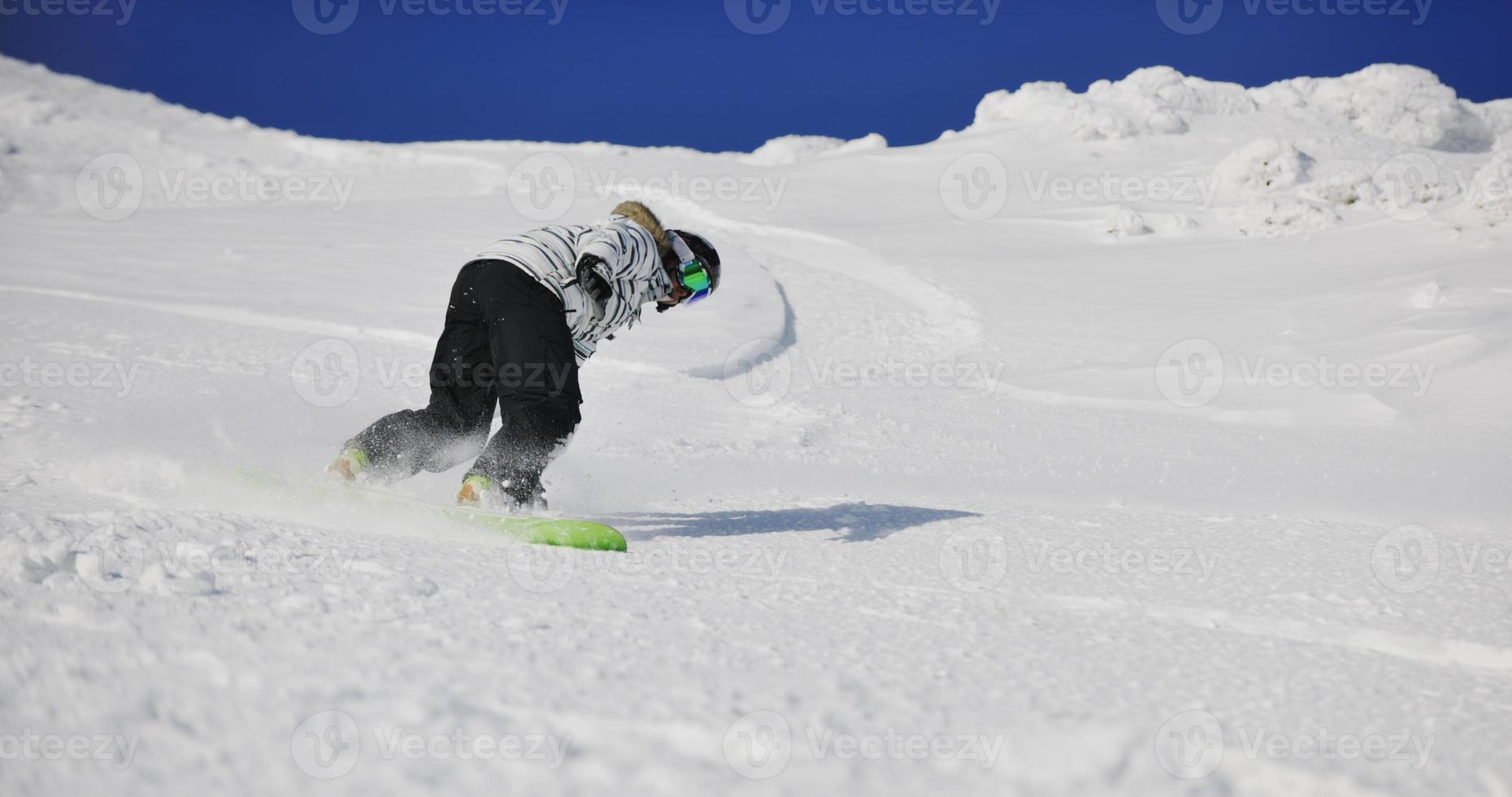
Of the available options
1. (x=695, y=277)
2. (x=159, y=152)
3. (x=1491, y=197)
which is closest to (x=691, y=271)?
(x=695, y=277)

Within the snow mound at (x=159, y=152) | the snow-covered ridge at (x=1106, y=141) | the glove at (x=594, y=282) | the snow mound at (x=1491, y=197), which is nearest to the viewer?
the glove at (x=594, y=282)

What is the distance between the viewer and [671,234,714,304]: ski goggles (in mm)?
3312

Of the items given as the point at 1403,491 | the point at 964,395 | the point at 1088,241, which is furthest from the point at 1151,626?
the point at 1088,241

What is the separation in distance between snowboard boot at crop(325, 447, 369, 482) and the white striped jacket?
0.73 meters

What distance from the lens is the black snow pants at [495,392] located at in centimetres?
291

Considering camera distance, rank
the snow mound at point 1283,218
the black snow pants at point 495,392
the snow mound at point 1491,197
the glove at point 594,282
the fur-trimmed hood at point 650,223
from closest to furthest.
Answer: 1. the black snow pants at point 495,392
2. the glove at point 594,282
3. the fur-trimmed hood at point 650,223
4. the snow mound at point 1491,197
5. the snow mound at point 1283,218

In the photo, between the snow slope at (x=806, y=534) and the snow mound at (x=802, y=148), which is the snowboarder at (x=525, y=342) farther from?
the snow mound at (x=802, y=148)

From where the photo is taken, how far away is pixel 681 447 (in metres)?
4.55

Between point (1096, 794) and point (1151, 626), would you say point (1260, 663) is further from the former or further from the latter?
point (1096, 794)

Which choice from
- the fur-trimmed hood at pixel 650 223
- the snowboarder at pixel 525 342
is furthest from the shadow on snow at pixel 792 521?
the fur-trimmed hood at pixel 650 223

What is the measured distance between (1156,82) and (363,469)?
25.5m

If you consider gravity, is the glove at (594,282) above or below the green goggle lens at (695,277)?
below

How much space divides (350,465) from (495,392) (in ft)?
1.76

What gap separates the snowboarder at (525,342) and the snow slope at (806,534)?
37 centimetres
